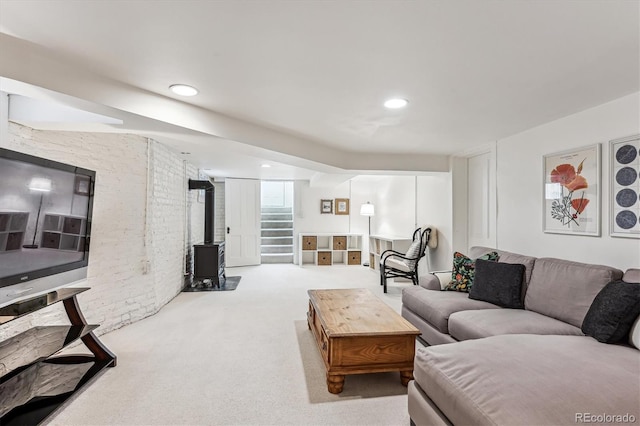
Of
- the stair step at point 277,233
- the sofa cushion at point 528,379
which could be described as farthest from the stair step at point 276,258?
the sofa cushion at point 528,379

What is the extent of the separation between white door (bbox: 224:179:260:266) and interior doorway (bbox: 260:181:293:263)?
0.53 metres

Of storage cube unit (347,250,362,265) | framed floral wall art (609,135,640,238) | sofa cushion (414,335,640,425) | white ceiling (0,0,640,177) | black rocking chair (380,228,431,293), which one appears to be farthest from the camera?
storage cube unit (347,250,362,265)

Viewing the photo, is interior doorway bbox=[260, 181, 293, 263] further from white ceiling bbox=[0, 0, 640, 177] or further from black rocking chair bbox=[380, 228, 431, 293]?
white ceiling bbox=[0, 0, 640, 177]

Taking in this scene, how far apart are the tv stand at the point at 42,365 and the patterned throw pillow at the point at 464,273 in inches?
128

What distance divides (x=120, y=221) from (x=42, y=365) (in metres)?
1.48

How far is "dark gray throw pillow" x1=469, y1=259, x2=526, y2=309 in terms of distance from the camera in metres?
2.76

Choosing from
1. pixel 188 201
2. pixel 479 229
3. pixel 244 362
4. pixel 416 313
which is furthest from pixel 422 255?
pixel 188 201

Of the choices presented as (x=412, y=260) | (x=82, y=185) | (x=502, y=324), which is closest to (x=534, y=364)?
(x=502, y=324)

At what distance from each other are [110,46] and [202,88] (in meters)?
0.62

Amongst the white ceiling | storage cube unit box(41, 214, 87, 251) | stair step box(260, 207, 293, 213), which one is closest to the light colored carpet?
storage cube unit box(41, 214, 87, 251)

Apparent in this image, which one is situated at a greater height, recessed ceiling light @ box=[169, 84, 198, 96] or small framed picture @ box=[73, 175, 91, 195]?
recessed ceiling light @ box=[169, 84, 198, 96]

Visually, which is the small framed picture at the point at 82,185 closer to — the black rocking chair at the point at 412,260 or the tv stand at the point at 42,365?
the tv stand at the point at 42,365

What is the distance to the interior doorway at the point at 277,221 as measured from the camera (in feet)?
27.6

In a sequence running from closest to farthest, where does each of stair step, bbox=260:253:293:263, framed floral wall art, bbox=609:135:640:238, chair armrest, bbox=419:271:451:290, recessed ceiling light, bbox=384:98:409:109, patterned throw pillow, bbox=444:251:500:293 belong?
framed floral wall art, bbox=609:135:640:238 < recessed ceiling light, bbox=384:98:409:109 < patterned throw pillow, bbox=444:251:500:293 < chair armrest, bbox=419:271:451:290 < stair step, bbox=260:253:293:263
